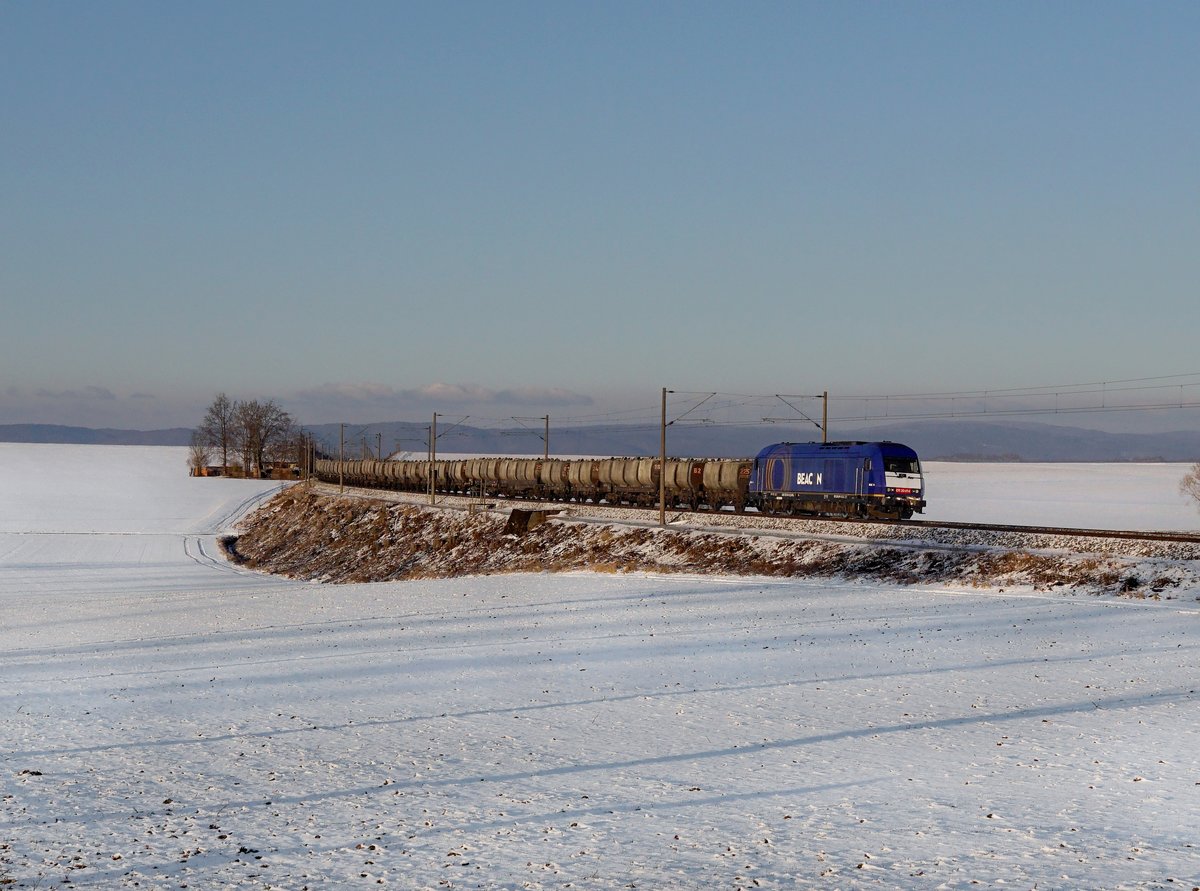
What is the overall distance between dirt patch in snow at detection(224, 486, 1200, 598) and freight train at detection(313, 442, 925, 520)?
209 inches

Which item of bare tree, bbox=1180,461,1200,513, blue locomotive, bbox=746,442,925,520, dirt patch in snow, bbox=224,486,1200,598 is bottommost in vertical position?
dirt patch in snow, bbox=224,486,1200,598

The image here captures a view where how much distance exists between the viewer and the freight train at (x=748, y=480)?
54.7m

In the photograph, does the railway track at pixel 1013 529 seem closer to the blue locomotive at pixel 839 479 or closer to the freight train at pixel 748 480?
the blue locomotive at pixel 839 479

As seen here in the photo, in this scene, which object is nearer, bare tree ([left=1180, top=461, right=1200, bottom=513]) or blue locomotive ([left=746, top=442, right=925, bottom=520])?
blue locomotive ([left=746, top=442, right=925, bottom=520])

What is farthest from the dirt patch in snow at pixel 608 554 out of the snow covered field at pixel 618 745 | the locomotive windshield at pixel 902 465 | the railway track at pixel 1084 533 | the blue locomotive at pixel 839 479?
the locomotive windshield at pixel 902 465

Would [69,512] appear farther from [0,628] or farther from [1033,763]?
[1033,763]

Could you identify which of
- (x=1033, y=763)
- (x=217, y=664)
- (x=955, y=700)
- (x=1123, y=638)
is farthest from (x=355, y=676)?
(x=1123, y=638)

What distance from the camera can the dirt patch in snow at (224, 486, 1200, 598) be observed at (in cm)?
3706

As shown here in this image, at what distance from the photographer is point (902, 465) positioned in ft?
179

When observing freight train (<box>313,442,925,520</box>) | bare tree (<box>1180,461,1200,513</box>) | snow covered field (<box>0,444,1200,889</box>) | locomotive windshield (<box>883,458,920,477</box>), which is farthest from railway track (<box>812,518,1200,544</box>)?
bare tree (<box>1180,461,1200,513</box>)

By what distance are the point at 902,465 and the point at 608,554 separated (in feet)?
47.9

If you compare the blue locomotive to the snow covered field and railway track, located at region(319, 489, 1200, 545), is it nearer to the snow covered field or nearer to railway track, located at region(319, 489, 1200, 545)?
railway track, located at region(319, 489, 1200, 545)

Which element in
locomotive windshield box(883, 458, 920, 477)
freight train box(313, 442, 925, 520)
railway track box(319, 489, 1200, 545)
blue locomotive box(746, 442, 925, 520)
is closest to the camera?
railway track box(319, 489, 1200, 545)

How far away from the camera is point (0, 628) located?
38125mm
